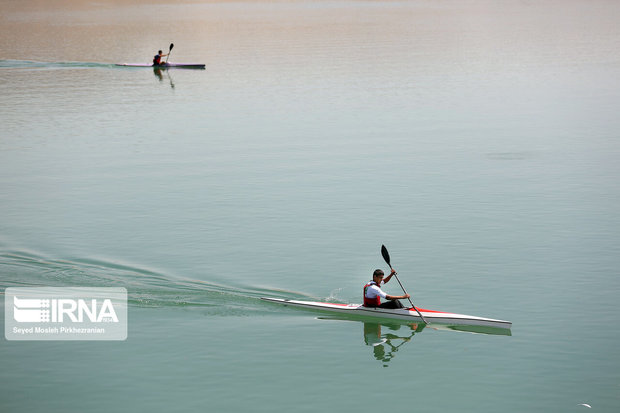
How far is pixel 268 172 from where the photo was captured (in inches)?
1489

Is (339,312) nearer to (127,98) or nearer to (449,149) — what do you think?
(449,149)

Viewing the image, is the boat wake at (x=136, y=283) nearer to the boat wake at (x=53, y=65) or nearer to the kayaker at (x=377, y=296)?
the kayaker at (x=377, y=296)

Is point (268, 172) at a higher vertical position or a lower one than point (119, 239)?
higher

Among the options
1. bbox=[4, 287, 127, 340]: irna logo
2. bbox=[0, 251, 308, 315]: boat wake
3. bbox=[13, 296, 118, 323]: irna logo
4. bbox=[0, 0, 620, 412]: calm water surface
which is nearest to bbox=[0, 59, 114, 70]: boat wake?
bbox=[0, 0, 620, 412]: calm water surface

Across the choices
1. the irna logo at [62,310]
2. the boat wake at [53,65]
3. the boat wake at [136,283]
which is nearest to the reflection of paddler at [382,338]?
the boat wake at [136,283]

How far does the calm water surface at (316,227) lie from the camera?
64.5ft

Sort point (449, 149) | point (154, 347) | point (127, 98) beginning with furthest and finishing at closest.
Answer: point (127, 98), point (449, 149), point (154, 347)

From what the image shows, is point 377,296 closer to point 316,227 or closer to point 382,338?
point 382,338

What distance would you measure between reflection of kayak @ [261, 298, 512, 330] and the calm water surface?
40 cm

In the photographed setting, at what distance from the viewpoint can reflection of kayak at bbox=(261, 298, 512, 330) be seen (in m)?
21.7

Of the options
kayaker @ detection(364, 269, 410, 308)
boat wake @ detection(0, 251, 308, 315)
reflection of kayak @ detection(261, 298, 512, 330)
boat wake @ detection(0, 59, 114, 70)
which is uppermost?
boat wake @ detection(0, 59, 114, 70)

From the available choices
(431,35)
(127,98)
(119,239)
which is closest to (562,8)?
(431,35)

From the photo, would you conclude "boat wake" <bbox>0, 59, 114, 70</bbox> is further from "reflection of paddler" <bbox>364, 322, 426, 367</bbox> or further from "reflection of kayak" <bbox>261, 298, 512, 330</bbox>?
"reflection of paddler" <bbox>364, 322, 426, 367</bbox>

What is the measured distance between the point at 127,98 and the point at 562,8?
9777 cm
